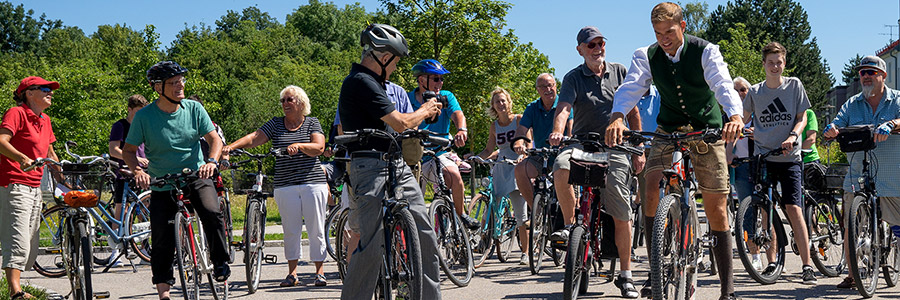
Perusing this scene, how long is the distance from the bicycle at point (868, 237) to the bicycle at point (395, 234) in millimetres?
3549

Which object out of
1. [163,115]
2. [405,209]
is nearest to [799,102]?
[405,209]

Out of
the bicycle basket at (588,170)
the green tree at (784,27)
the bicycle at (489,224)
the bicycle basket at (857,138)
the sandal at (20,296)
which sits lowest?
the sandal at (20,296)

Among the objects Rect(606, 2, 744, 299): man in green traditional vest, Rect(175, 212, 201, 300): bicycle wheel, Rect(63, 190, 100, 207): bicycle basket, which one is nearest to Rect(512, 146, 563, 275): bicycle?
Rect(606, 2, 744, 299): man in green traditional vest

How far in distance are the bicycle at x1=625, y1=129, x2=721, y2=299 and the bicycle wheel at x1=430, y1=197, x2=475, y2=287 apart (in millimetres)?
2817

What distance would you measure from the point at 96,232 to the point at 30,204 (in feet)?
8.78

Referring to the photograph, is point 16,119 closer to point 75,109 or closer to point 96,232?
point 96,232

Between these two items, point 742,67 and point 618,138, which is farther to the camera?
point 742,67

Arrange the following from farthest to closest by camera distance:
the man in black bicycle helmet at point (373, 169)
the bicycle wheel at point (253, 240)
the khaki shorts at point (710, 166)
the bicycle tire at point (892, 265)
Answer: the bicycle wheel at point (253, 240), the bicycle tire at point (892, 265), the khaki shorts at point (710, 166), the man in black bicycle helmet at point (373, 169)

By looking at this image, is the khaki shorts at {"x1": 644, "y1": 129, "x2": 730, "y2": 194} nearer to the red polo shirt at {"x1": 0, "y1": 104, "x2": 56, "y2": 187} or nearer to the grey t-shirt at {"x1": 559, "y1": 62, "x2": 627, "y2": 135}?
the grey t-shirt at {"x1": 559, "y1": 62, "x2": 627, "y2": 135}

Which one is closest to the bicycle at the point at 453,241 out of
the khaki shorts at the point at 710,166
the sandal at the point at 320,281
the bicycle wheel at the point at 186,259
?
the sandal at the point at 320,281

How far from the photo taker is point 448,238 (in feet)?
27.3

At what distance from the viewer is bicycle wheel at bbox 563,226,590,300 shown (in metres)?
6.11

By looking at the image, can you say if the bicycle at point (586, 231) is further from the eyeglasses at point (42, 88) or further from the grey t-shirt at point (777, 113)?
the eyeglasses at point (42, 88)

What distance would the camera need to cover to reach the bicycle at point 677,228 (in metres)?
5.31
